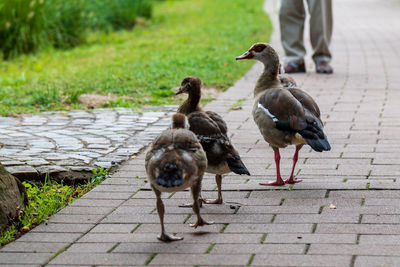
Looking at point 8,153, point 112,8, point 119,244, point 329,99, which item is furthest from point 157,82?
point 112,8

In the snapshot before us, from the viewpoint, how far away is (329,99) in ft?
32.9

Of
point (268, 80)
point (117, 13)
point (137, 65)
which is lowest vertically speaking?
point (117, 13)

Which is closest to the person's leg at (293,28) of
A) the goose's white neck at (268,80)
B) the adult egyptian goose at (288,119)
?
the goose's white neck at (268,80)

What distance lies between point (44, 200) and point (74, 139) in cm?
207

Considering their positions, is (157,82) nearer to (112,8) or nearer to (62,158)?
(62,158)

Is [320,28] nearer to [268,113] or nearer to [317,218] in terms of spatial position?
[268,113]

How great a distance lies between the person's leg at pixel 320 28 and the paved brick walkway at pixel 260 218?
3.84 metres

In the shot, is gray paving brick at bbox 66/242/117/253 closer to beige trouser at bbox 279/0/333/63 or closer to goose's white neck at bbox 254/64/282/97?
goose's white neck at bbox 254/64/282/97

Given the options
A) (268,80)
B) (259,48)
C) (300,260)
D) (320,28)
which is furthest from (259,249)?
(320,28)

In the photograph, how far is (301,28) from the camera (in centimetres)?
1237

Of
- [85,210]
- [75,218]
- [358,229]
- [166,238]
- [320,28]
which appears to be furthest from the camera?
[320,28]

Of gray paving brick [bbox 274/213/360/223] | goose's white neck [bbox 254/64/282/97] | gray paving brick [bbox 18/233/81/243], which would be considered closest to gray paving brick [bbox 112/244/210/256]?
gray paving brick [bbox 18/233/81/243]

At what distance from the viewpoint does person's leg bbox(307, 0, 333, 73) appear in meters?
12.1

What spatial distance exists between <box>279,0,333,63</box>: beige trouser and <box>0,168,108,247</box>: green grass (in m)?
6.42
